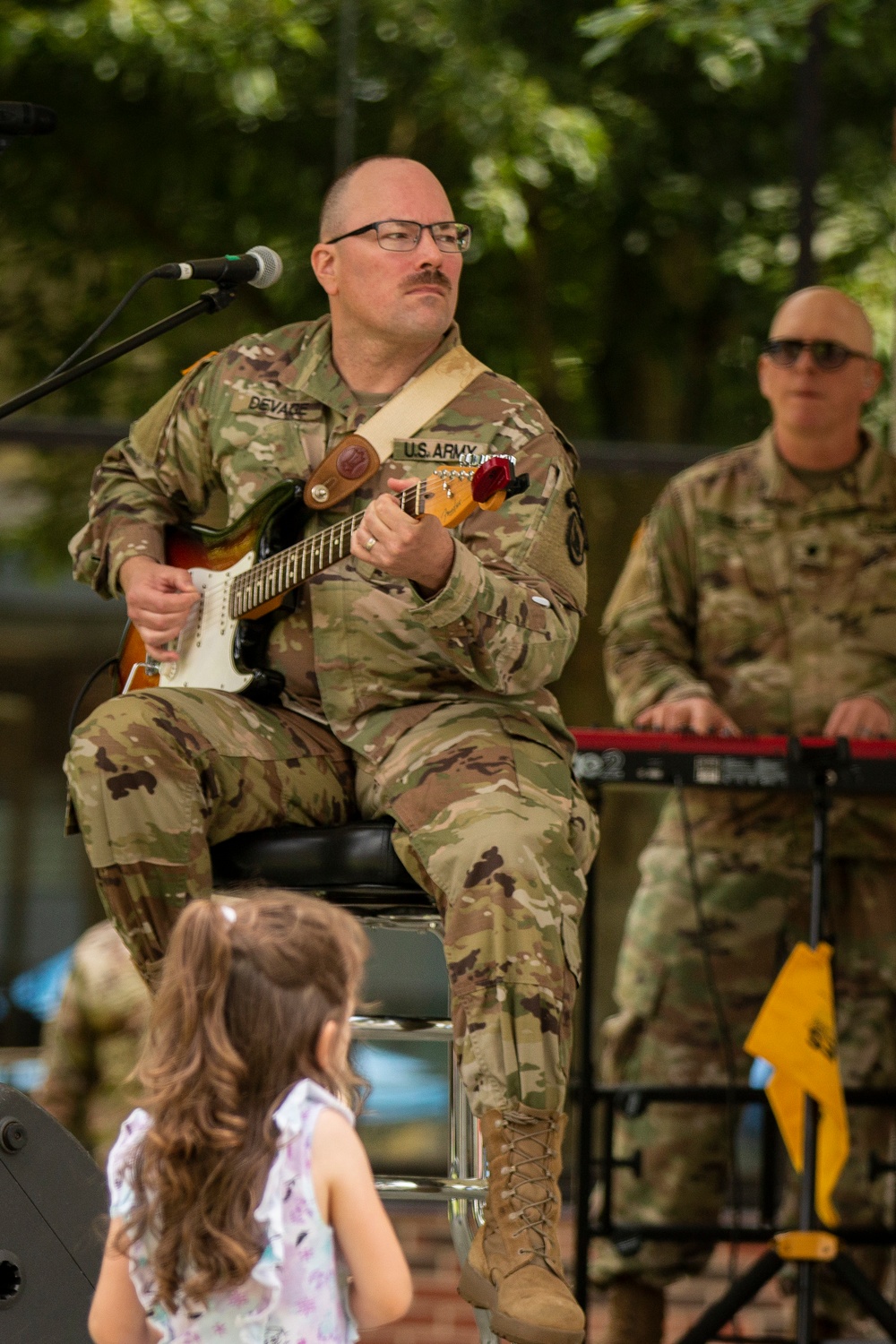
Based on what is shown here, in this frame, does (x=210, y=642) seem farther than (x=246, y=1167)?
Yes

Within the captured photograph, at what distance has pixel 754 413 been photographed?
19.1 ft

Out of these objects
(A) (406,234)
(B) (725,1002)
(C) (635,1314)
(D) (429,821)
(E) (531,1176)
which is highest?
(A) (406,234)

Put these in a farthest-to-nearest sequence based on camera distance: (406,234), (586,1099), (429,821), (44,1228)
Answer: (586,1099)
(406,234)
(429,821)
(44,1228)

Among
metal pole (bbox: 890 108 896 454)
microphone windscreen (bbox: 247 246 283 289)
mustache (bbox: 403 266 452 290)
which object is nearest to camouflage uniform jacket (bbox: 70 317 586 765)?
mustache (bbox: 403 266 452 290)

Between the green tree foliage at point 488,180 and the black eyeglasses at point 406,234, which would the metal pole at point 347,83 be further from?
the black eyeglasses at point 406,234

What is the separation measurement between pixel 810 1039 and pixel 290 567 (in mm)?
1334

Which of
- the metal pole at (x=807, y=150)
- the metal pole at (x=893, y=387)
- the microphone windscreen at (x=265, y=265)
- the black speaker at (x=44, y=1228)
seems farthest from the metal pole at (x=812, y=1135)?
the metal pole at (x=807, y=150)

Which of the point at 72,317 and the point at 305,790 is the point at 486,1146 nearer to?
the point at 305,790

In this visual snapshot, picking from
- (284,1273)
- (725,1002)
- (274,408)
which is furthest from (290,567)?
(725,1002)

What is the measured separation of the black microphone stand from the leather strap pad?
28 cm

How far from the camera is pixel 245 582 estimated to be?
2.78 metres

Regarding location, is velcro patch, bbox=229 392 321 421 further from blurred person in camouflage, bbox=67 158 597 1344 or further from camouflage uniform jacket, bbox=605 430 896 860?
camouflage uniform jacket, bbox=605 430 896 860

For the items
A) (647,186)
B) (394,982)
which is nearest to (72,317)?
(647,186)

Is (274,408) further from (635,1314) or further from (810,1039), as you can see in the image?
(635,1314)
